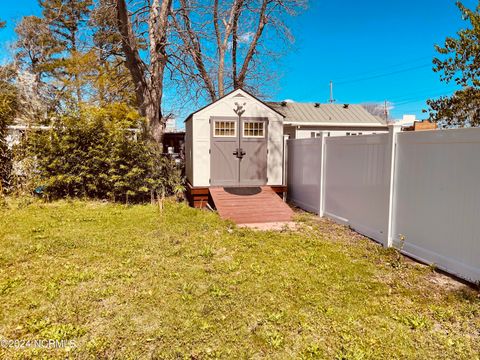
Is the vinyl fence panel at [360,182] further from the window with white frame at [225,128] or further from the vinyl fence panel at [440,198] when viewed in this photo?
the window with white frame at [225,128]

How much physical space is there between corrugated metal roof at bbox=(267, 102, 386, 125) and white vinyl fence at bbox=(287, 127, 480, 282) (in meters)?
9.53

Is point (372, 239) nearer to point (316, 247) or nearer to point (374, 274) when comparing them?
point (316, 247)

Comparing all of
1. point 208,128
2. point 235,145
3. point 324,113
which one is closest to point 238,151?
point 235,145

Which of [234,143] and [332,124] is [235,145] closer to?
[234,143]

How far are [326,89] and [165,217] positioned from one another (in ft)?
105

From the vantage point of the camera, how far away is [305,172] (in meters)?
7.49

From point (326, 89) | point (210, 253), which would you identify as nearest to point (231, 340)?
point (210, 253)

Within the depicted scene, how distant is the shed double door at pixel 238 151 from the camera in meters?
8.00

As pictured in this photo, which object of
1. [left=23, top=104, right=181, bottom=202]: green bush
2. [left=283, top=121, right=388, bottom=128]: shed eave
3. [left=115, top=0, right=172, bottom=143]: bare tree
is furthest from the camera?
[left=283, top=121, right=388, bottom=128]: shed eave

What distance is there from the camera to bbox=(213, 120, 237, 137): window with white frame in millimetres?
7973

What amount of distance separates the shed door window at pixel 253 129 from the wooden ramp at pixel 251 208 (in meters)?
1.59

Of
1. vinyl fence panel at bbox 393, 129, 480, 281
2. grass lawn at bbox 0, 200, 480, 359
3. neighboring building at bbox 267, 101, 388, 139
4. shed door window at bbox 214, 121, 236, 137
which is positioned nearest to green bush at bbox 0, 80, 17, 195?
grass lawn at bbox 0, 200, 480, 359

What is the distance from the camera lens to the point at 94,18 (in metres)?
9.29

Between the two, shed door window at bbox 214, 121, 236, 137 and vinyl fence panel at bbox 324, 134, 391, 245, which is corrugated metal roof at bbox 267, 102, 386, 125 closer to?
shed door window at bbox 214, 121, 236, 137
